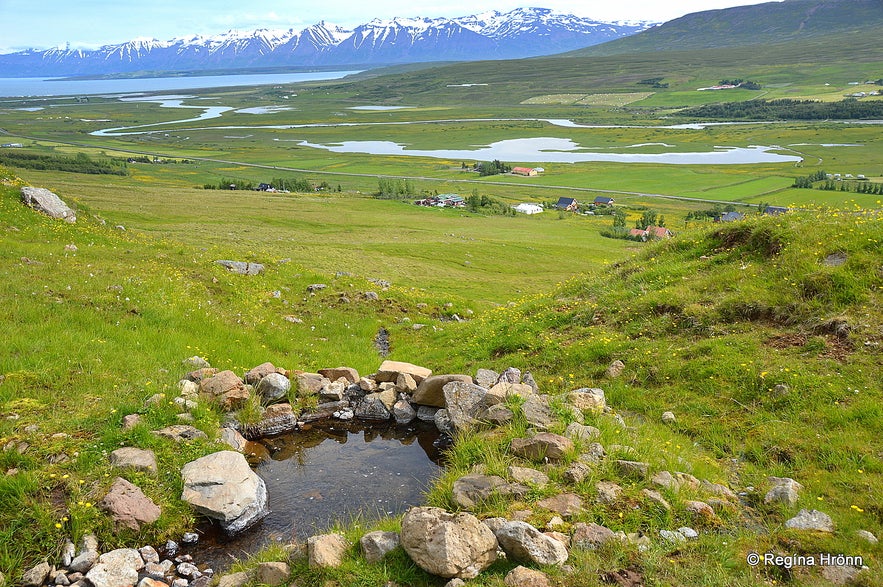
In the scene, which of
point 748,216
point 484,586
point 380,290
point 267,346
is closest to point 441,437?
point 484,586

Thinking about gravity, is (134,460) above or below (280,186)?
below

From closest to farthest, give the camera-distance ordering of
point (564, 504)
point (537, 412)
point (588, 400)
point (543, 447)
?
point (564, 504)
point (543, 447)
point (537, 412)
point (588, 400)

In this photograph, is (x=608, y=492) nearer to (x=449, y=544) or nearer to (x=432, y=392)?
(x=449, y=544)

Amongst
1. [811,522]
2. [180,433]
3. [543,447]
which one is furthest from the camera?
[180,433]

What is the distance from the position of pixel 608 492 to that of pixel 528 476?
1361mm

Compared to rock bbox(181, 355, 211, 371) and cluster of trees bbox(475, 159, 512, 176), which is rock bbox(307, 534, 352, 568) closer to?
rock bbox(181, 355, 211, 371)

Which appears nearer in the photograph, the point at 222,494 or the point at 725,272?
the point at 222,494

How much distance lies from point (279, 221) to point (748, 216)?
2213 inches

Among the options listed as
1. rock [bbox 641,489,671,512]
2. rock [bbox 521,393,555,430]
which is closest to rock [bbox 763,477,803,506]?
rock [bbox 641,489,671,512]

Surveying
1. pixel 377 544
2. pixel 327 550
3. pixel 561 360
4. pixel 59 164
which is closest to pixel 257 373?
pixel 327 550

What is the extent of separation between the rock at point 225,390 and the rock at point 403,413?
A: 387 centimetres

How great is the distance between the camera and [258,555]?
957 centimetres

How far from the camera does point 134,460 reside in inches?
435

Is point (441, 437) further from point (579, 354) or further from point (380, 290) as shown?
point (380, 290)
